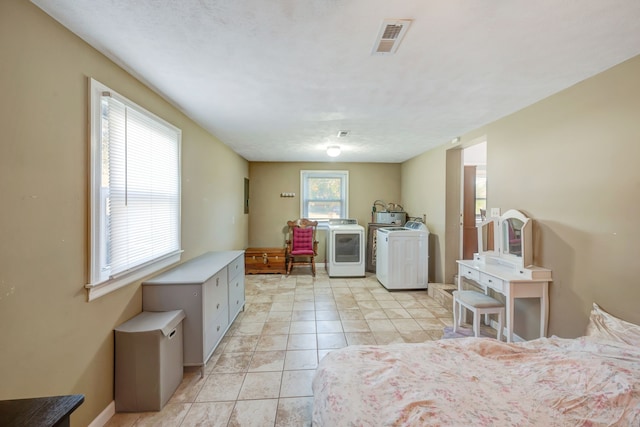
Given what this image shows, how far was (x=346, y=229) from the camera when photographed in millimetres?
4930

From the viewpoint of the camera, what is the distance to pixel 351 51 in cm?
159

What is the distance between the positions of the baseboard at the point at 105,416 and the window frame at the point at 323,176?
14.3 feet

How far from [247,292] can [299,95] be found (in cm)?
315

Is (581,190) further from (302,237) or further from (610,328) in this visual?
(302,237)

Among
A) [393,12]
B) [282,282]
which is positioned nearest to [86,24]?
[393,12]

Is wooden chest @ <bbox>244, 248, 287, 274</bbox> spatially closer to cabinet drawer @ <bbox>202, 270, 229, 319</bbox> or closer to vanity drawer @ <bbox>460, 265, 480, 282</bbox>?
cabinet drawer @ <bbox>202, 270, 229, 319</bbox>

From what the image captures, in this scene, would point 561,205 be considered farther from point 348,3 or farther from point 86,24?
point 86,24

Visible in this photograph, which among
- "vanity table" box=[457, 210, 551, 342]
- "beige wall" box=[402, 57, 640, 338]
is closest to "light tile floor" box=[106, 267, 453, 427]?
"vanity table" box=[457, 210, 551, 342]

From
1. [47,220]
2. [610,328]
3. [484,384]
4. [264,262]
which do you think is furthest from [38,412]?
[264,262]

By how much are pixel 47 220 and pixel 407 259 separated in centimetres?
419

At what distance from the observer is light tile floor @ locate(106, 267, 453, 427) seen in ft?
5.74

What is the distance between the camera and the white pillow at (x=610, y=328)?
5.08 ft

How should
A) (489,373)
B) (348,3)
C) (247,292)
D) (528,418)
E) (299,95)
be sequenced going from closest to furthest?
(528,418), (348,3), (489,373), (299,95), (247,292)

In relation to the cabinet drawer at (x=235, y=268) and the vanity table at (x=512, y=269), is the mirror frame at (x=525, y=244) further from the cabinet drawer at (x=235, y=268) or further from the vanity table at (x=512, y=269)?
the cabinet drawer at (x=235, y=268)
